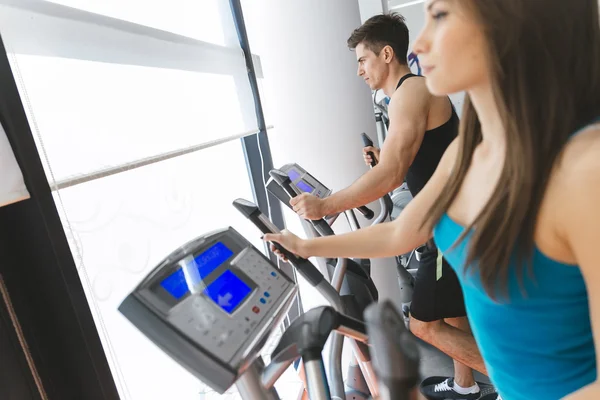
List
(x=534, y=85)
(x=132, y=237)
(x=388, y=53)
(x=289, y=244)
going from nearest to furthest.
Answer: (x=534, y=85) → (x=289, y=244) → (x=132, y=237) → (x=388, y=53)

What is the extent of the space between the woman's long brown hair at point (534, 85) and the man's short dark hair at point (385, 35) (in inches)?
51.7

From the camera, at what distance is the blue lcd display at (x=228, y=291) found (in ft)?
2.54

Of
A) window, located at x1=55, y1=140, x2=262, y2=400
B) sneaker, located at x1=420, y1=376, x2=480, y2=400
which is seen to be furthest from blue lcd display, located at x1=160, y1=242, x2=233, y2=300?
sneaker, located at x1=420, y1=376, x2=480, y2=400

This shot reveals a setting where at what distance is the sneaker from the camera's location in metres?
2.17

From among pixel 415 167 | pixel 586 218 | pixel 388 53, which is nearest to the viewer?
pixel 586 218

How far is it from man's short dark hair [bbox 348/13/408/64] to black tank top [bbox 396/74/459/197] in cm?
22

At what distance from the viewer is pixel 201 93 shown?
6.44 ft

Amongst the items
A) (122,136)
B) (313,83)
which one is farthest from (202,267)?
(313,83)

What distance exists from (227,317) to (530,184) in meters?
0.56

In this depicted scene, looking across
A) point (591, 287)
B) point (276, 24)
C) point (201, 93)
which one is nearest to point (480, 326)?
point (591, 287)

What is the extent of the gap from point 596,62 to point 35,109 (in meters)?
1.17

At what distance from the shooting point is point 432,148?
1.76 metres

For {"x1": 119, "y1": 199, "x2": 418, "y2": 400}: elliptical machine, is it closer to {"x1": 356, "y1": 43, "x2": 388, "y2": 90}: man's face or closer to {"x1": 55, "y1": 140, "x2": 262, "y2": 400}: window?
{"x1": 55, "y1": 140, "x2": 262, "y2": 400}: window

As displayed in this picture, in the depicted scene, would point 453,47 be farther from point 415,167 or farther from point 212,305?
point 415,167
